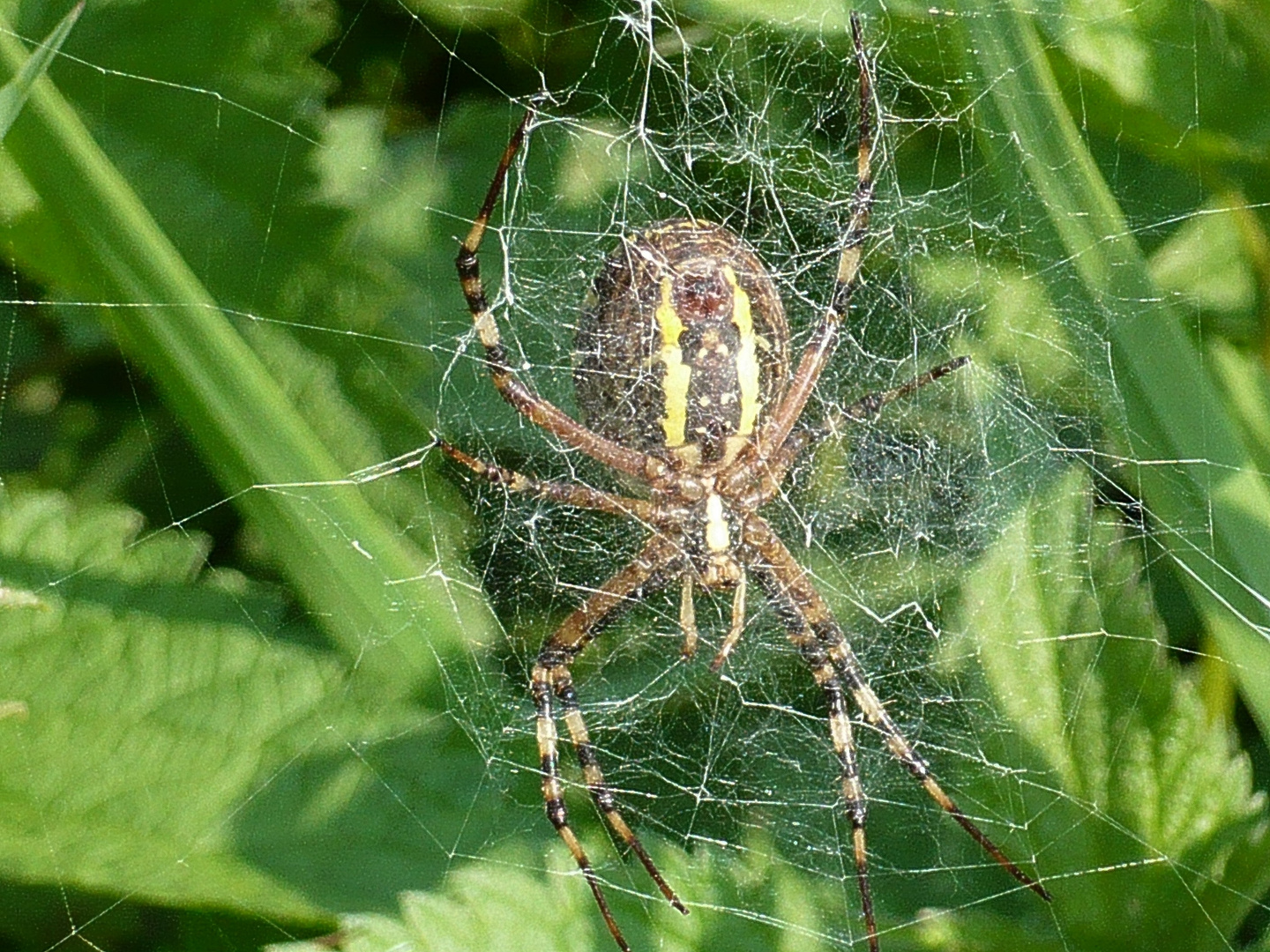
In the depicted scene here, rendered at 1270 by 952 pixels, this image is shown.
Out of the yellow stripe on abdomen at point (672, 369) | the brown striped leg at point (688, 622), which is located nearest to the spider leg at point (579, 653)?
the brown striped leg at point (688, 622)

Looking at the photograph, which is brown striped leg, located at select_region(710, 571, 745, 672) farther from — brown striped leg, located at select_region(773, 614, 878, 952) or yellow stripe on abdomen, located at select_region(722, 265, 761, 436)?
yellow stripe on abdomen, located at select_region(722, 265, 761, 436)

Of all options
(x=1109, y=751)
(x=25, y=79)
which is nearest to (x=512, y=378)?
(x=25, y=79)

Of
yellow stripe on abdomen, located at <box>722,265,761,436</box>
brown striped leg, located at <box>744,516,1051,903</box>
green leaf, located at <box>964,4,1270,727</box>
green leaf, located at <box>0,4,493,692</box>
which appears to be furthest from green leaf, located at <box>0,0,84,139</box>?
brown striped leg, located at <box>744,516,1051,903</box>

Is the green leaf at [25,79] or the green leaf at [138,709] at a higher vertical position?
the green leaf at [25,79]

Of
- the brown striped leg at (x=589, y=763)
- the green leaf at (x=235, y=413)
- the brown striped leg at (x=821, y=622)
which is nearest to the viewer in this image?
the green leaf at (x=235, y=413)

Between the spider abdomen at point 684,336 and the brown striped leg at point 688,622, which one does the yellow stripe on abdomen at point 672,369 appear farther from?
the brown striped leg at point 688,622

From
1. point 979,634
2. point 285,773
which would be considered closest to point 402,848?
point 285,773
